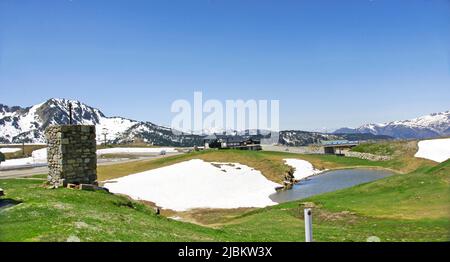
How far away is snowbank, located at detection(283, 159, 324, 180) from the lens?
5938 centimetres

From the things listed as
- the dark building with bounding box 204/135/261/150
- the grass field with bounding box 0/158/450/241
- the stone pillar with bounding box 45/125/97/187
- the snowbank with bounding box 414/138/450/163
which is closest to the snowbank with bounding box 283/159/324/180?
the snowbank with bounding box 414/138/450/163

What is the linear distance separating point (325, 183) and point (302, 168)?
47.1 ft

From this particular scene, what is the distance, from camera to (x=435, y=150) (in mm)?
60750

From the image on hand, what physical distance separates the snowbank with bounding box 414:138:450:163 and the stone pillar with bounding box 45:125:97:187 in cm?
5099

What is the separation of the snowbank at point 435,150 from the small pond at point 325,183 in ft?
25.2

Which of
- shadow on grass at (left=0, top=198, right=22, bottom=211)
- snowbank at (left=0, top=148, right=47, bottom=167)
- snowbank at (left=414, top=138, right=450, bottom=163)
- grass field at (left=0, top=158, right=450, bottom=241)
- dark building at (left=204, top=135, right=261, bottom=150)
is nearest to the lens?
grass field at (left=0, top=158, right=450, bottom=241)

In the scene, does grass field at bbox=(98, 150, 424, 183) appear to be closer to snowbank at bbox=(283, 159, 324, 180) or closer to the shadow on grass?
snowbank at bbox=(283, 159, 324, 180)

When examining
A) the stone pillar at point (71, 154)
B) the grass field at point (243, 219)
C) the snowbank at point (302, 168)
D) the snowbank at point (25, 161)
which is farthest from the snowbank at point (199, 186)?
the snowbank at point (25, 161)

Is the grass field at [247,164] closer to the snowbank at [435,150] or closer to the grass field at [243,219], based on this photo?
the snowbank at [435,150]

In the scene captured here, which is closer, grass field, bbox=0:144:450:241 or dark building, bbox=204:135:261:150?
grass field, bbox=0:144:450:241

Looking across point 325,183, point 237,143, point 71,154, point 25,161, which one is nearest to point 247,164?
point 325,183

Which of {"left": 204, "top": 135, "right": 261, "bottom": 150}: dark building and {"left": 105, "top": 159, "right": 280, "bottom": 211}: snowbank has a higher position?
{"left": 204, "top": 135, "right": 261, "bottom": 150}: dark building
